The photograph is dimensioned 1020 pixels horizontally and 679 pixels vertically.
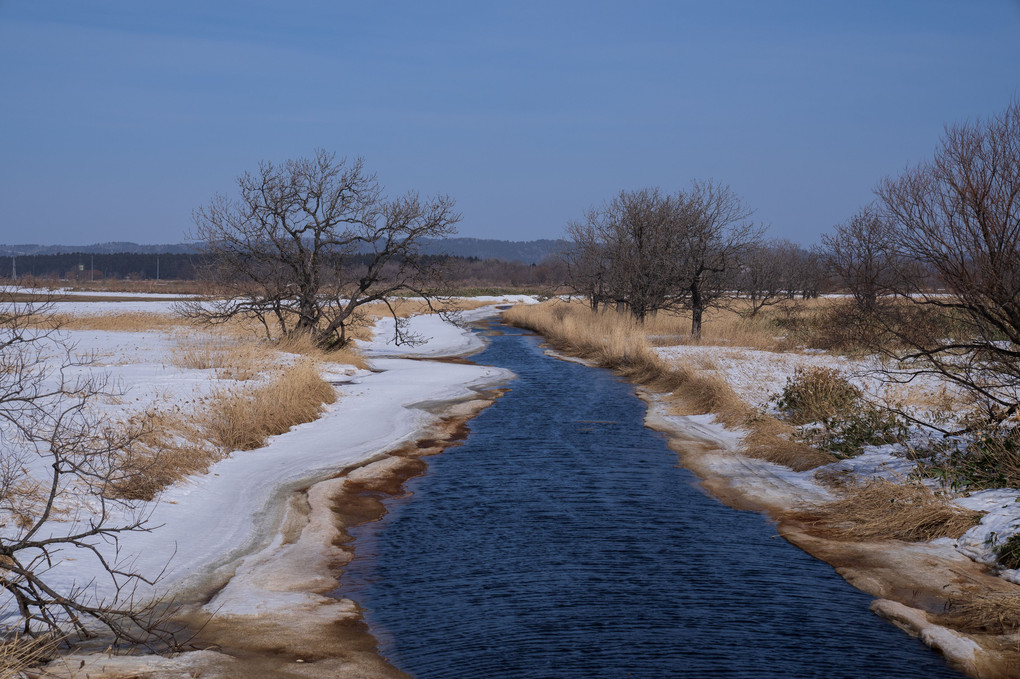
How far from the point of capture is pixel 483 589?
26.1 feet

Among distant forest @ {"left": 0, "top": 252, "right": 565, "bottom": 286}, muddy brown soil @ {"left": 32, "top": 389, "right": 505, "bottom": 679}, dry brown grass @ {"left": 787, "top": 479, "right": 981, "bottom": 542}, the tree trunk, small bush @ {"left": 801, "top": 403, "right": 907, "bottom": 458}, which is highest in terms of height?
distant forest @ {"left": 0, "top": 252, "right": 565, "bottom": 286}

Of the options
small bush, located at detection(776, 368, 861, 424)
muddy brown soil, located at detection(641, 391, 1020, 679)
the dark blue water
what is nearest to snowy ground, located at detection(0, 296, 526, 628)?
the dark blue water

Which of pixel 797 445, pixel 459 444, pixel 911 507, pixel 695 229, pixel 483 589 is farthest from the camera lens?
pixel 695 229

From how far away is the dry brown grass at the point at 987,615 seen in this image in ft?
21.9

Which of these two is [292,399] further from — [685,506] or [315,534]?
[685,506]

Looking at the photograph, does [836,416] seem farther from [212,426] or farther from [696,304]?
[696,304]

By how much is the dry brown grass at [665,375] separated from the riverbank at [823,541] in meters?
0.05

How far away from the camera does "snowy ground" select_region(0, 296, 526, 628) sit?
8273mm

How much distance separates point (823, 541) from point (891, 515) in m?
0.87

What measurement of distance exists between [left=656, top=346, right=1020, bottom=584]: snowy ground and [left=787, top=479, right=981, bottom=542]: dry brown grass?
0.22m

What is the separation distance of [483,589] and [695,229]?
26565 mm

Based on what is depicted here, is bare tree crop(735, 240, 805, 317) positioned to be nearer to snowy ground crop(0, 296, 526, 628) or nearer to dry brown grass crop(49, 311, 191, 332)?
snowy ground crop(0, 296, 526, 628)

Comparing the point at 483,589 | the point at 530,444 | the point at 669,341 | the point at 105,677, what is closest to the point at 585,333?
the point at 669,341

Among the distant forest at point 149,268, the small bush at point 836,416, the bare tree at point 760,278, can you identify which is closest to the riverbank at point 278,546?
the small bush at point 836,416
